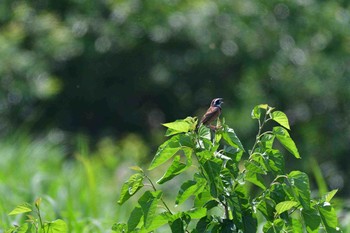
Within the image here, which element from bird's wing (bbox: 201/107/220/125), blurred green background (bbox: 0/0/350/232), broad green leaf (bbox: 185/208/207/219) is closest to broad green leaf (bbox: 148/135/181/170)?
broad green leaf (bbox: 185/208/207/219)

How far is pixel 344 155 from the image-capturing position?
472 inches

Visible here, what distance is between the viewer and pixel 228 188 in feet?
11.4

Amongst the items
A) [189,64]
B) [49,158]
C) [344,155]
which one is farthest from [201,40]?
[49,158]

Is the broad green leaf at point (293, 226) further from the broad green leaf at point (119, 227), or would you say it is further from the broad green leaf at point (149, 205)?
the broad green leaf at point (119, 227)

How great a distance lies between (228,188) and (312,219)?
295 millimetres

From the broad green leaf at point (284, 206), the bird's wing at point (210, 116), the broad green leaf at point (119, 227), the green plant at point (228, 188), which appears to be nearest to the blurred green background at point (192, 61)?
the bird's wing at point (210, 116)

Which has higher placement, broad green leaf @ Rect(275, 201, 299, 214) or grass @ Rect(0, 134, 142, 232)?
grass @ Rect(0, 134, 142, 232)

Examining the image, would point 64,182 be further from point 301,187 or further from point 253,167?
point 301,187

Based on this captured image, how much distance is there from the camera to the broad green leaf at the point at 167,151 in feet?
11.0

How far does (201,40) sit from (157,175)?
2721 mm

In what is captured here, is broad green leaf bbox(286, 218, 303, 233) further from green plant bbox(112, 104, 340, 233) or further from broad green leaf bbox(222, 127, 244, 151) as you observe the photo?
broad green leaf bbox(222, 127, 244, 151)

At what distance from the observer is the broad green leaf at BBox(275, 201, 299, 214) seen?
3381 mm

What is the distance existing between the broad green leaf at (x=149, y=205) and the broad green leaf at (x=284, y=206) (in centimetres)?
39

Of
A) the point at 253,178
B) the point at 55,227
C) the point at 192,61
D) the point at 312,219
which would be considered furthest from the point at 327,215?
the point at 192,61
